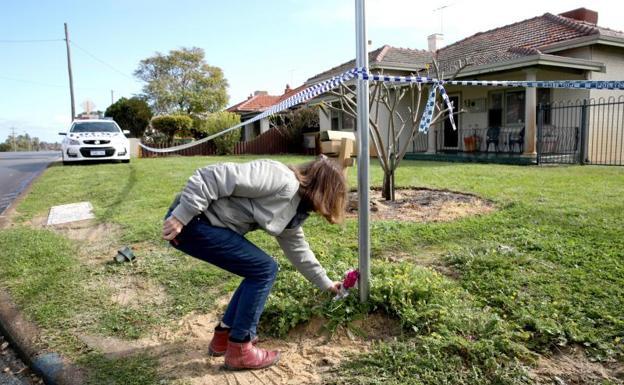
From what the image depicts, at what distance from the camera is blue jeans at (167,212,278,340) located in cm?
239

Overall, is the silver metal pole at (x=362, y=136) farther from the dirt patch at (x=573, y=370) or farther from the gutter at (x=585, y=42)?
the gutter at (x=585, y=42)

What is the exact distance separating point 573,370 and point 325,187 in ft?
5.03

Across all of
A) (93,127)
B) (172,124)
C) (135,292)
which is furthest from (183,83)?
(135,292)

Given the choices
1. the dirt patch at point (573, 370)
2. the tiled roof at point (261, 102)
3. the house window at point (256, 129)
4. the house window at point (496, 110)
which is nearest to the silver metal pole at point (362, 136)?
the dirt patch at point (573, 370)

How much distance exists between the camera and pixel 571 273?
137 inches

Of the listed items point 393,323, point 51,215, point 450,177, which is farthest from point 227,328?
point 450,177

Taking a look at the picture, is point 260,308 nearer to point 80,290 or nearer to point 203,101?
point 80,290

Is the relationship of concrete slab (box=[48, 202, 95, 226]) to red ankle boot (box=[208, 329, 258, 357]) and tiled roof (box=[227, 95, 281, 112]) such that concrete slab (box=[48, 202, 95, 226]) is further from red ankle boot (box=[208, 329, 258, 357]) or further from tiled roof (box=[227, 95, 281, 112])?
tiled roof (box=[227, 95, 281, 112])

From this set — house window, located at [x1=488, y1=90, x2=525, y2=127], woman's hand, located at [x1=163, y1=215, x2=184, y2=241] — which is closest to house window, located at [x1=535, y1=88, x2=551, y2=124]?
house window, located at [x1=488, y1=90, x2=525, y2=127]

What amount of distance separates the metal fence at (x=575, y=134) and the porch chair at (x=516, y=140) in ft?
2.09

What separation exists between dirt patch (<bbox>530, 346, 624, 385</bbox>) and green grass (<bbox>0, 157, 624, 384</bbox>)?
0.22ft

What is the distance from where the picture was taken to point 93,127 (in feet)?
51.2

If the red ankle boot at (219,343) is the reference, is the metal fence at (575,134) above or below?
above

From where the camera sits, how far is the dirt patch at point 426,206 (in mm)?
5676
